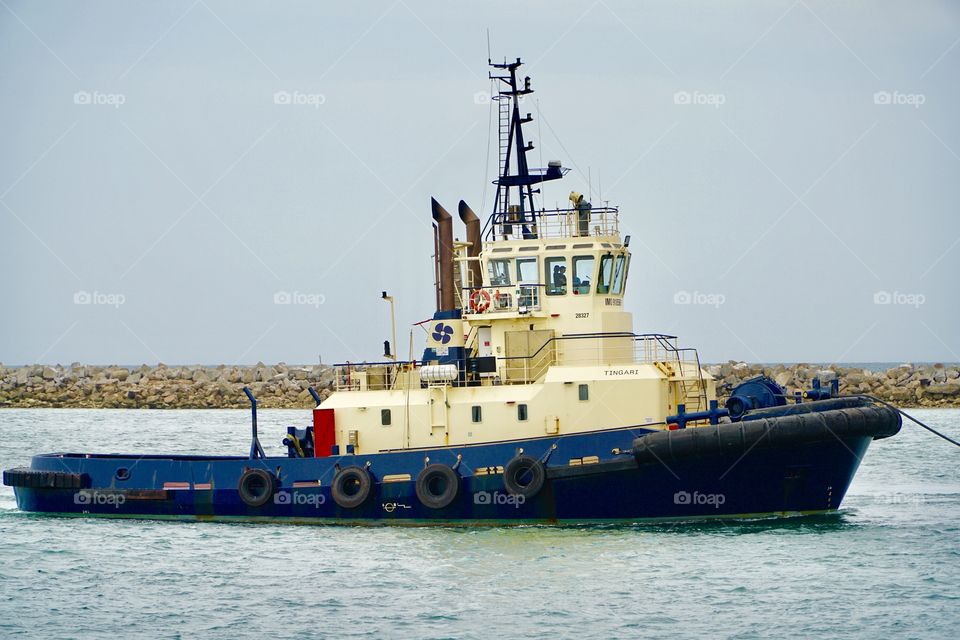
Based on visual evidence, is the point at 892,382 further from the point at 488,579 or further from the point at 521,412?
the point at 488,579

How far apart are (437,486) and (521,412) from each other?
5.35 ft

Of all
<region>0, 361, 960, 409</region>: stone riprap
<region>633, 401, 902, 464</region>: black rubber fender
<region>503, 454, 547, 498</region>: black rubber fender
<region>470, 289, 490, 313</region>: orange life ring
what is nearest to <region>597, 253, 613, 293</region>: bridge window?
<region>470, 289, 490, 313</region>: orange life ring

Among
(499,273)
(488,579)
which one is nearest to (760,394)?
(499,273)

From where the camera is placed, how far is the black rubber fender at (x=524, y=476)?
18672mm

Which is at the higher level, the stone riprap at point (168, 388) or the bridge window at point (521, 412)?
the stone riprap at point (168, 388)

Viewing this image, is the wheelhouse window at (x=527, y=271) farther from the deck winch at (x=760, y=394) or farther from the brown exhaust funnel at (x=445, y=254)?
the deck winch at (x=760, y=394)

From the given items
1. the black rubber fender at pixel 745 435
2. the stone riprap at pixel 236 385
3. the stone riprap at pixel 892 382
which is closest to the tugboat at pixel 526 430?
the black rubber fender at pixel 745 435

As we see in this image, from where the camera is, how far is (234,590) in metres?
16.3

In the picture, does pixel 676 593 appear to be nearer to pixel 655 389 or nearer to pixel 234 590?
pixel 655 389

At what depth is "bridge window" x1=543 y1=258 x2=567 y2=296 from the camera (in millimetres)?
20078

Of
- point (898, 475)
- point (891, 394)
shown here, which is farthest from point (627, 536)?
point (891, 394)

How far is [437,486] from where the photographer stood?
1922cm

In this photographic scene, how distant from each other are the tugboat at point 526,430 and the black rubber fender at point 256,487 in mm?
29

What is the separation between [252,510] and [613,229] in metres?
7.09
